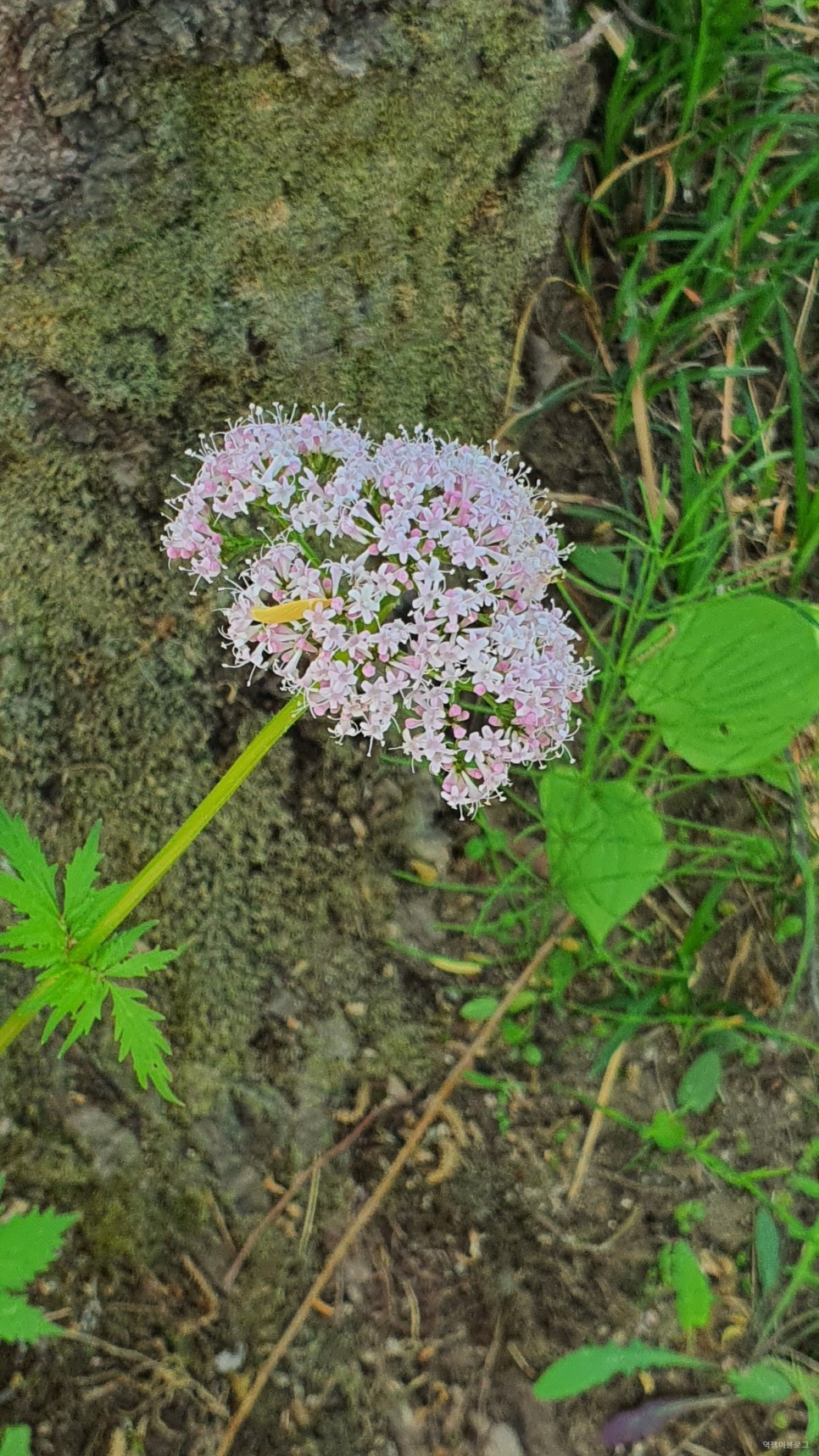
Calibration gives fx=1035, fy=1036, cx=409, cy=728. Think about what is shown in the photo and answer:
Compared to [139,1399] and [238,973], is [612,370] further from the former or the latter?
[139,1399]

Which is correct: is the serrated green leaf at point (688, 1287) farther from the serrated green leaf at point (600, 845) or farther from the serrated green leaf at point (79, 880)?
the serrated green leaf at point (79, 880)

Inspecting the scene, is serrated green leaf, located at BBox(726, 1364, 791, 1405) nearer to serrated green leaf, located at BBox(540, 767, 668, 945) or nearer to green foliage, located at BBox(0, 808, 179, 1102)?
serrated green leaf, located at BBox(540, 767, 668, 945)

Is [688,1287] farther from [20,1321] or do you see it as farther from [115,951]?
[115,951]

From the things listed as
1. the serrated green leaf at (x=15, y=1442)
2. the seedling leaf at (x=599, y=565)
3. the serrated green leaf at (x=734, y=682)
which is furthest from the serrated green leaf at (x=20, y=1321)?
the seedling leaf at (x=599, y=565)

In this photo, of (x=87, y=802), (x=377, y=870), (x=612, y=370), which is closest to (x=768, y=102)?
(x=612, y=370)

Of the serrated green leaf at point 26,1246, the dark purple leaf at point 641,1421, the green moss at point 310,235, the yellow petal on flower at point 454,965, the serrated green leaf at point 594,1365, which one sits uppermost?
the green moss at point 310,235

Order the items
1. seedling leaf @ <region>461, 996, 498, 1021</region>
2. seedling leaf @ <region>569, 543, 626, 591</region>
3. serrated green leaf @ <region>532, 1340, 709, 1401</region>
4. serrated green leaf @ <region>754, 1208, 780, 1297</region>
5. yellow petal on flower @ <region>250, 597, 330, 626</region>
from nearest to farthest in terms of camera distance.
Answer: yellow petal on flower @ <region>250, 597, 330, 626</region> < serrated green leaf @ <region>532, 1340, 709, 1401</region> < serrated green leaf @ <region>754, 1208, 780, 1297</region> < seedling leaf @ <region>461, 996, 498, 1021</region> < seedling leaf @ <region>569, 543, 626, 591</region>

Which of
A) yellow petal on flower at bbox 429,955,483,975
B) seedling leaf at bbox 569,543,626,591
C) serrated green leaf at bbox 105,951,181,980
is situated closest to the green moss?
seedling leaf at bbox 569,543,626,591
